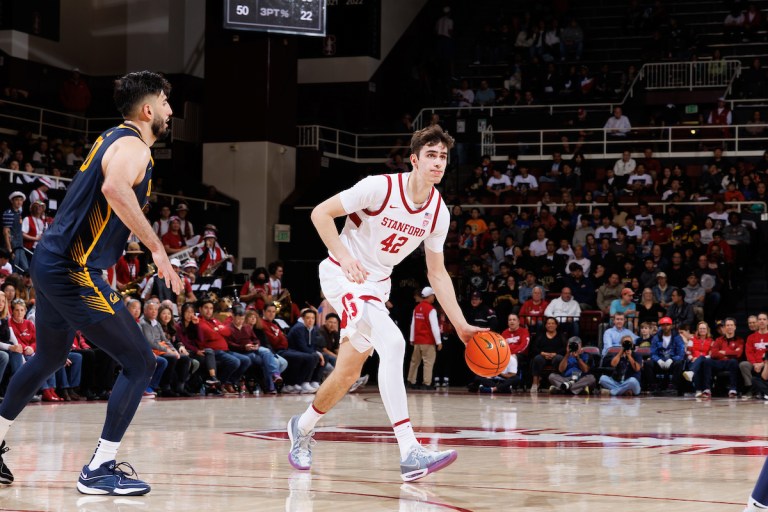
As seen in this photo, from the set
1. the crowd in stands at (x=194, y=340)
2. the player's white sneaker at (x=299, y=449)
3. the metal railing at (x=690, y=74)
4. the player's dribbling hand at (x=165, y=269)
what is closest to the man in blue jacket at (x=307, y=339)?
the crowd in stands at (x=194, y=340)

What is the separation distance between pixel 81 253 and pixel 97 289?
0.64 ft

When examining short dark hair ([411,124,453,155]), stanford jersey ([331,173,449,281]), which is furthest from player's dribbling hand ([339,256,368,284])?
short dark hair ([411,124,453,155])

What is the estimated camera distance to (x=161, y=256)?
541cm

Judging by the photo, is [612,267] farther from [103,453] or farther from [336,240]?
[103,453]

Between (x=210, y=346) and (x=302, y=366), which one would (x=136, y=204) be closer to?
(x=210, y=346)

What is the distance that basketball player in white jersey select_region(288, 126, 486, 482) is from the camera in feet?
21.5

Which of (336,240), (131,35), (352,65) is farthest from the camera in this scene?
(352,65)

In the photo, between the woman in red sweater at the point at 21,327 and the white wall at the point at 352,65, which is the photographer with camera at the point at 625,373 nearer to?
the woman in red sweater at the point at 21,327

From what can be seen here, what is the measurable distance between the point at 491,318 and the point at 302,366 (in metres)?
3.45

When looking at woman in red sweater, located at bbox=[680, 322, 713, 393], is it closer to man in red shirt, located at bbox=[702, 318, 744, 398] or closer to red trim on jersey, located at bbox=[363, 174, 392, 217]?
man in red shirt, located at bbox=[702, 318, 744, 398]

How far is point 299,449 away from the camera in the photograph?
22.6 ft

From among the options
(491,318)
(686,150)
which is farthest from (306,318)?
(686,150)

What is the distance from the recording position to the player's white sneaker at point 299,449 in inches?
268

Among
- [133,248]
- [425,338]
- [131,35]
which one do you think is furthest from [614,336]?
[131,35]
